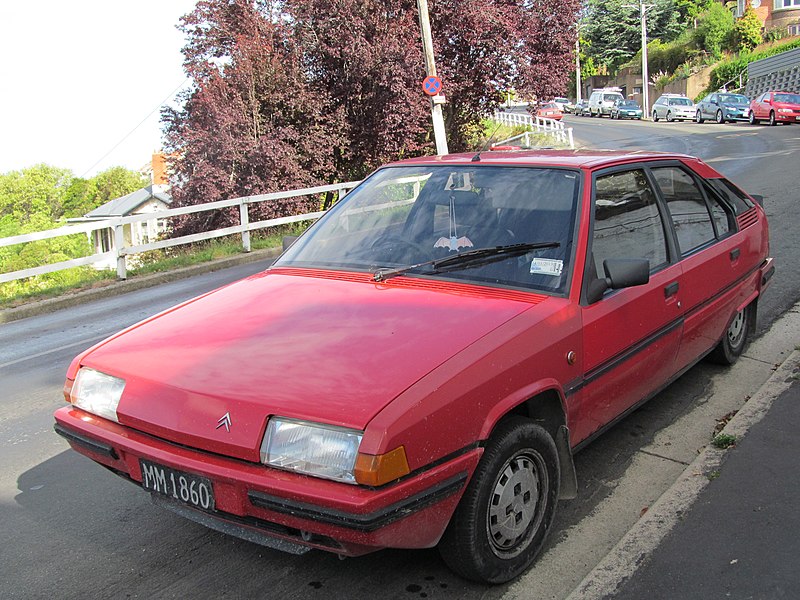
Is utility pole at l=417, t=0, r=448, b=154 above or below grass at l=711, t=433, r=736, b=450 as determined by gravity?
above

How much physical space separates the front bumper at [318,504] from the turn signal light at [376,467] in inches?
1.3

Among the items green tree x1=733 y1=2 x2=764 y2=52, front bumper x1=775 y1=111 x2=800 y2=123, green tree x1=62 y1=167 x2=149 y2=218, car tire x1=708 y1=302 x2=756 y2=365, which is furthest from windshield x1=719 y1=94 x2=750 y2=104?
green tree x1=62 y1=167 x2=149 y2=218

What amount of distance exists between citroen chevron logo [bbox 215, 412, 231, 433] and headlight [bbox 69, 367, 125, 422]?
60cm

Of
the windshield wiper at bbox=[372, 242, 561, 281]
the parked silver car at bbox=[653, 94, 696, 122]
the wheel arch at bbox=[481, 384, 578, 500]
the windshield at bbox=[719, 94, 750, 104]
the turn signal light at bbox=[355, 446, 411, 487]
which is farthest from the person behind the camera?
the parked silver car at bbox=[653, 94, 696, 122]

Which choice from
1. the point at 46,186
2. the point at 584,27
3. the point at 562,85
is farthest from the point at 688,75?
the point at 46,186

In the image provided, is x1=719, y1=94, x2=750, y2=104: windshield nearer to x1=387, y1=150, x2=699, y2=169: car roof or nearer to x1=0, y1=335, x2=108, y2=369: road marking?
x1=0, y1=335, x2=108, y2=369: road marking

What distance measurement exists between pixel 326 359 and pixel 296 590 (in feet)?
3.07

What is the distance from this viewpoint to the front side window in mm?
3910

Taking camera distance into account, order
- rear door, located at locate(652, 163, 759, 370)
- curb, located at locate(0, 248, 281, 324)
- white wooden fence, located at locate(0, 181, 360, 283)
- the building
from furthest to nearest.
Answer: the building
white wooden fence, located at locate(0, 181, 360, 283)
curb, located at locate(0, 248, 281, 324)
rear door, located at locate(652, 163, 759, 370)

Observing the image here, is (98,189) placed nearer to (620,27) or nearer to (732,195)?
(620,27)

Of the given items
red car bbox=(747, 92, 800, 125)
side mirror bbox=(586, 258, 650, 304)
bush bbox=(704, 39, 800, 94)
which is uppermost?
bush bbox=(704, 39, 800, 94)

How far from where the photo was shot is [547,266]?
364 cm

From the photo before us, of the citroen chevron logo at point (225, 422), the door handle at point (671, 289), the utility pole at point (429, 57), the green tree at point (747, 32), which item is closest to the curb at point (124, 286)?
the utility pole at point (429, 57)

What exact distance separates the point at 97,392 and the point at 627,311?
2.47m
